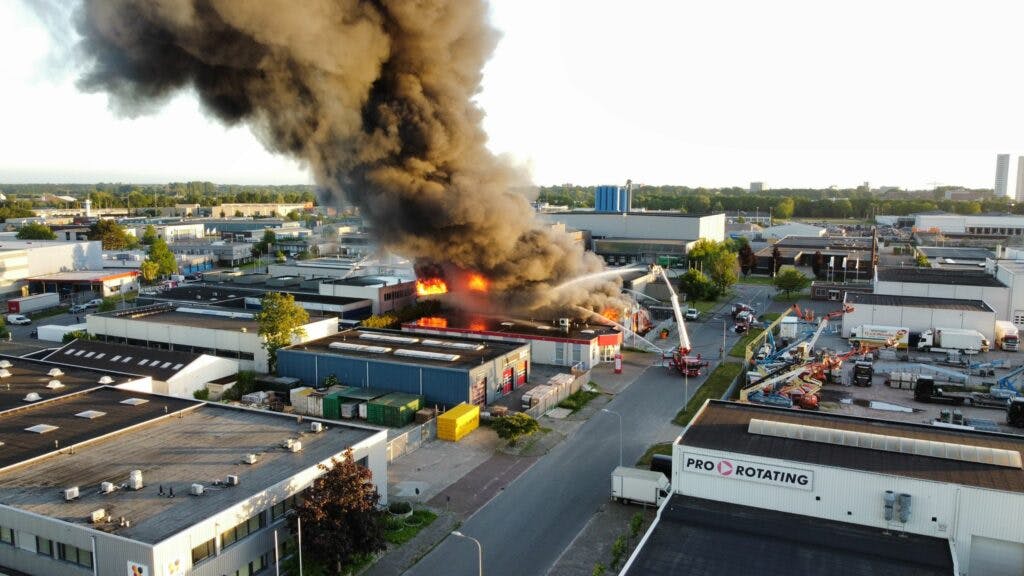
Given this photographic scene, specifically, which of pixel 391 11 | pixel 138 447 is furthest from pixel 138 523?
pixel 391 11

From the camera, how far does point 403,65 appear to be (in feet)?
108

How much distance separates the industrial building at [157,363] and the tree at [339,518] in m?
16.8

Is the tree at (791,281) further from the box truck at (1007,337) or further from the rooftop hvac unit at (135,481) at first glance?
the rooftop hvac unit at (135,481)

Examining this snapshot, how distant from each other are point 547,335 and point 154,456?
22.8m

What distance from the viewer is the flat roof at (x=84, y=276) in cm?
6194

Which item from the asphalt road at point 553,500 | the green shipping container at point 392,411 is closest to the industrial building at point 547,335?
the asphalt road at point 553,500

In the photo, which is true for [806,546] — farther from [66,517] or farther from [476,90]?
[476,90]

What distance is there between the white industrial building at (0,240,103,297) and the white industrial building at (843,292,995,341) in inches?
2591

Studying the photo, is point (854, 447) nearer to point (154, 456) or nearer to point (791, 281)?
point (154, 456)

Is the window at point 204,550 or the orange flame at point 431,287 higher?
the orange flame at point 431,287

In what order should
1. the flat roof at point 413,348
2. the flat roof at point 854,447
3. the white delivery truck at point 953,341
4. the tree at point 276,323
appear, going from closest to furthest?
the flat roof at point 854,447 → the flat roof at point 413,348 → the tree at point 276,323 → the white delivery truck at point 953,341

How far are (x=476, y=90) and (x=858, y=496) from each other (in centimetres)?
2635

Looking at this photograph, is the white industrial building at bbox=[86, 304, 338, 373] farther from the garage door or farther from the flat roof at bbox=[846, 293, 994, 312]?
the flat roof at bbox=[846, 293, 994, 312]

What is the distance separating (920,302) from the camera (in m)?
45.1
